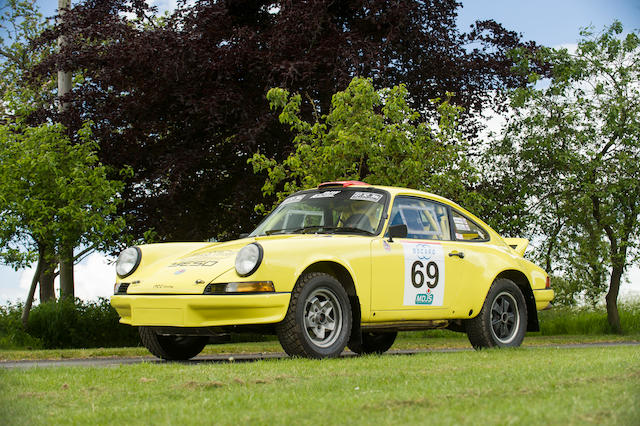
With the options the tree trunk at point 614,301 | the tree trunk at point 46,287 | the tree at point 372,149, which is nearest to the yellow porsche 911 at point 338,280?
the tree at point 372,149

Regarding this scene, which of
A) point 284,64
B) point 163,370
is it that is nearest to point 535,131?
point 284,64

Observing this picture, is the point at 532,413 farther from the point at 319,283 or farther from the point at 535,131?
the point at 535,131

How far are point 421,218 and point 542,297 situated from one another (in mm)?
2122

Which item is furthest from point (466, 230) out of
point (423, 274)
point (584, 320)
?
point (584, 320)

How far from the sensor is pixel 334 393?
534 cm

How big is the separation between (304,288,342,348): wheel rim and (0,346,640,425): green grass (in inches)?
23.3

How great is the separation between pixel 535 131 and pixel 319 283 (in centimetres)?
1477

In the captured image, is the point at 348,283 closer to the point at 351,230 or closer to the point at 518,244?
the point at 351,230

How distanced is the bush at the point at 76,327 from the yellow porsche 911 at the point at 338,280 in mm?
9297

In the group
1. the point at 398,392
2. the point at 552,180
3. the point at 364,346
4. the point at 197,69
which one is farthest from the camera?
the point at 552,180

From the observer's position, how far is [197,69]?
1981 centimetres

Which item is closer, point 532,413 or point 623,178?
point 532,413

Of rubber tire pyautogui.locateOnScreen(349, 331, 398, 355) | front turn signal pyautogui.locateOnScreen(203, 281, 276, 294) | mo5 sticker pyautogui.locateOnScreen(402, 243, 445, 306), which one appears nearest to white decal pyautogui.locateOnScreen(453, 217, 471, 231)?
mo5 sticker pyautogui.locateOnScreen(402, 243, 445, 306)

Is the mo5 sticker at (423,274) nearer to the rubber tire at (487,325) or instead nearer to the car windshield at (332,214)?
the car windshield at (332,214)
